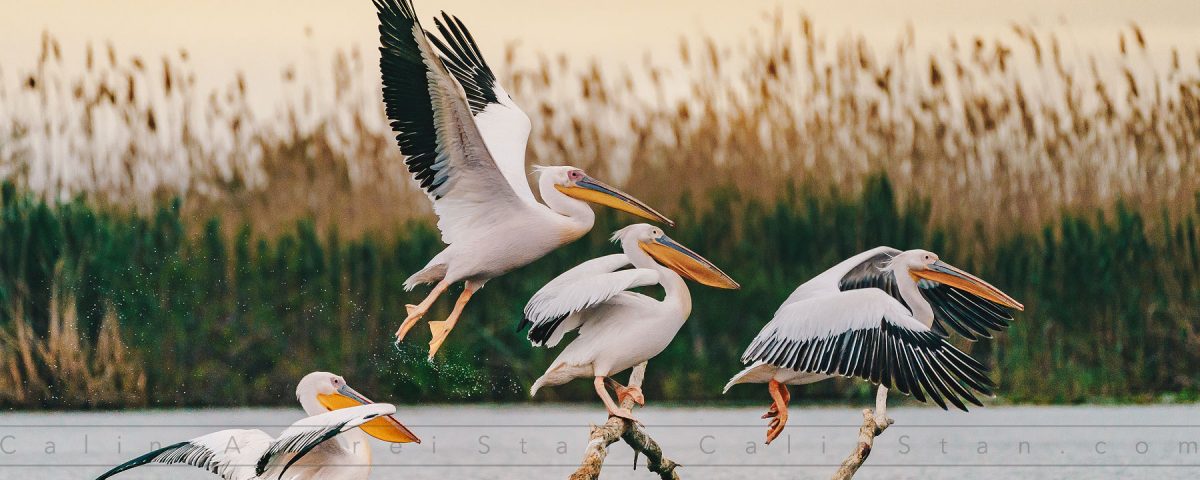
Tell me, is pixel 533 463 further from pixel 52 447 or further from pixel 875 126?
pixel 875 126

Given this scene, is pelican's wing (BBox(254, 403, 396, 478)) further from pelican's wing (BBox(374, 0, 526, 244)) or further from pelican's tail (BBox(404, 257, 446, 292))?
pelican's tail (BBox(404, 257, 446, 292))

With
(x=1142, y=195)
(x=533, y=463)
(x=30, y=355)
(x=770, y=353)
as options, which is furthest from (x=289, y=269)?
(x=1142, y=195)

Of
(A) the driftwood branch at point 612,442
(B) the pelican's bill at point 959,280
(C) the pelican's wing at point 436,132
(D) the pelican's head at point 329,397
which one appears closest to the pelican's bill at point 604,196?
(C) the pelican's wing at point 436,132

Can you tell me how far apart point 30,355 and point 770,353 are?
534 cm

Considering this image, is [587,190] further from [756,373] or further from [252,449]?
[252,449]

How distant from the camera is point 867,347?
5.79m

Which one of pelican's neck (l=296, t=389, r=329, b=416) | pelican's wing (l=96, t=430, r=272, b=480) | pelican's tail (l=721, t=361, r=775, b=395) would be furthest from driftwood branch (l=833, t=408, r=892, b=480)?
pelican's wing (l=96, t=430, r=272, b=480)

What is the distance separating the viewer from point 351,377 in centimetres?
974

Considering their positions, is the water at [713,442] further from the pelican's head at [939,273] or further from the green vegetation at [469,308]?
the pelican's head at [939,273]

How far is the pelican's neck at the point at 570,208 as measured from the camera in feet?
22.3

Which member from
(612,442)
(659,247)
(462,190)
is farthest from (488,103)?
(612,442)

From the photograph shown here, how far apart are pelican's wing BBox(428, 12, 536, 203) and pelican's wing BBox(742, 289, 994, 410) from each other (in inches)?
76.9

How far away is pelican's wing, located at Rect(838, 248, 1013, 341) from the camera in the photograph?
22.7ft

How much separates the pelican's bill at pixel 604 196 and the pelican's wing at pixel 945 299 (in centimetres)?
90
